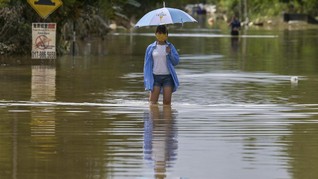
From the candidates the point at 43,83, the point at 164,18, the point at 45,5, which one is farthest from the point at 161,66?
the point at 45,5

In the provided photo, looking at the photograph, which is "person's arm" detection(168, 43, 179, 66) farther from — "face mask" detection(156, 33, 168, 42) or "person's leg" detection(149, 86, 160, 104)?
"person's leg" detection(149, 86, 160, 104)

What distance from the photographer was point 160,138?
14008mm

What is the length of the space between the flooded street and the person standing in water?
1.33ft

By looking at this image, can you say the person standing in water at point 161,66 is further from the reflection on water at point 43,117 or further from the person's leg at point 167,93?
the reflection on water at point 43,117

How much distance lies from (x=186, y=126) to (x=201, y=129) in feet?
1.57

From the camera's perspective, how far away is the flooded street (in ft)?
37.4

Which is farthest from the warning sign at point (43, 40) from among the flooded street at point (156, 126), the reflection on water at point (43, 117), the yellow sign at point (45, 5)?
the reflection on water at point (43, 117)

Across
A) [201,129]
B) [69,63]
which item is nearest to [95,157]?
[201,129]

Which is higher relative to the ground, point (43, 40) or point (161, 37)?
point (161, 37)

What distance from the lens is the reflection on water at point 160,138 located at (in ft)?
38.6

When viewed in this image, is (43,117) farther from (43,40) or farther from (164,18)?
(43,40)

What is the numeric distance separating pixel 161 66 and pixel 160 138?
4.41m

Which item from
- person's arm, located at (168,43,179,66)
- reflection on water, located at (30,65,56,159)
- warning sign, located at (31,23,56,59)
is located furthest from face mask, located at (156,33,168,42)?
warning sign, located at (31,23,56,59)

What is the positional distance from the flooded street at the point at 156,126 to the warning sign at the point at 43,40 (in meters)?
1.76
